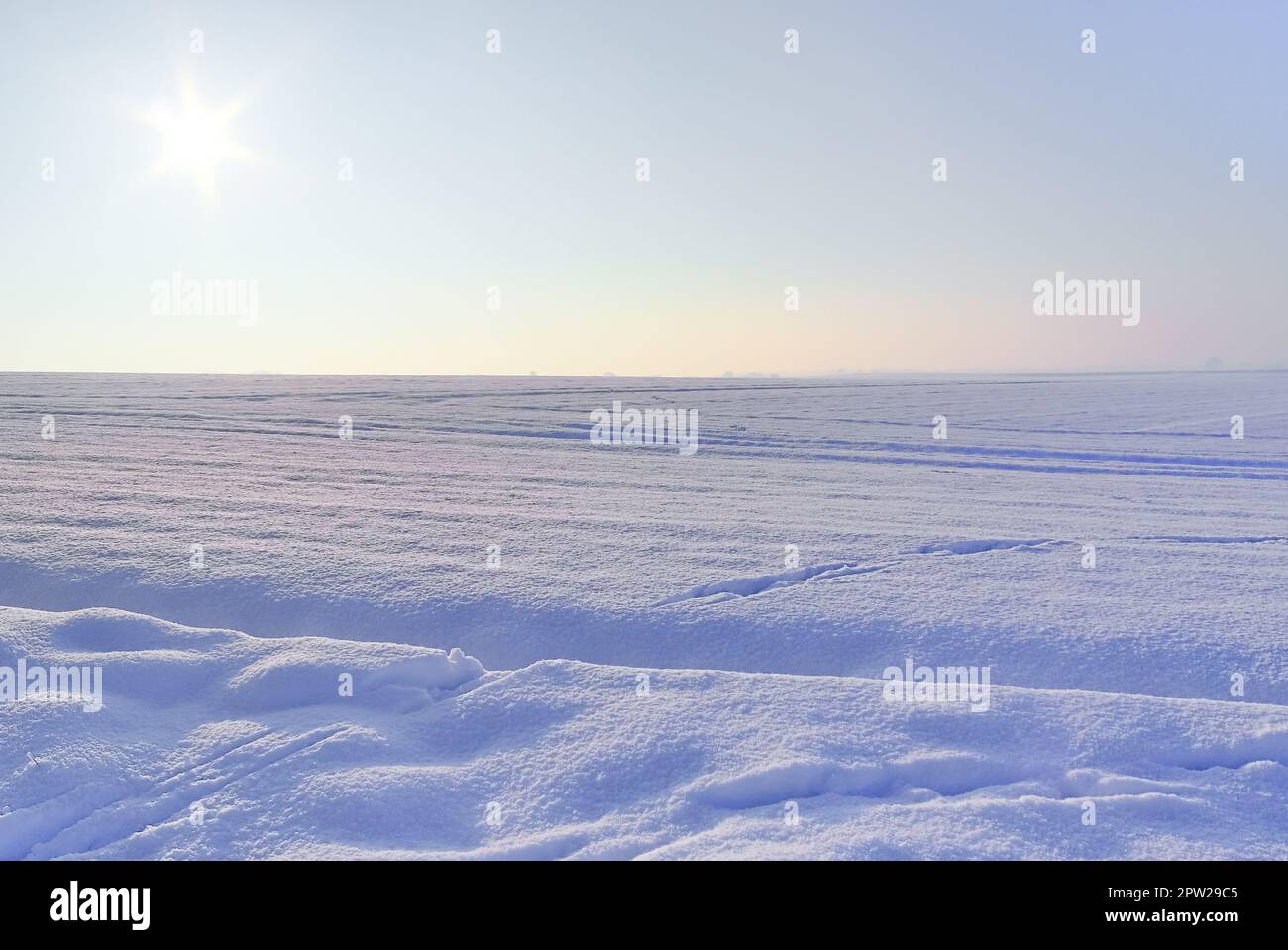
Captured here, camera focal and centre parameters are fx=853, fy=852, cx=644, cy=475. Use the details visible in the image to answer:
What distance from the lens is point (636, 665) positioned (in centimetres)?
366

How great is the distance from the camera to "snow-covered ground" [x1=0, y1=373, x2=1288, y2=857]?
8.16 feet

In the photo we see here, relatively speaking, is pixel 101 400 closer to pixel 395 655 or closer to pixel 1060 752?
pixel 395 655

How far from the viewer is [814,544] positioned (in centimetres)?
530

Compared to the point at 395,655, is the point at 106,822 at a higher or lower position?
lower

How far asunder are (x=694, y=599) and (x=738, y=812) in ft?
5.74

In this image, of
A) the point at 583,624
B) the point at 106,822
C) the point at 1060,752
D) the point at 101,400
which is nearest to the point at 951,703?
the point at 1060,752
